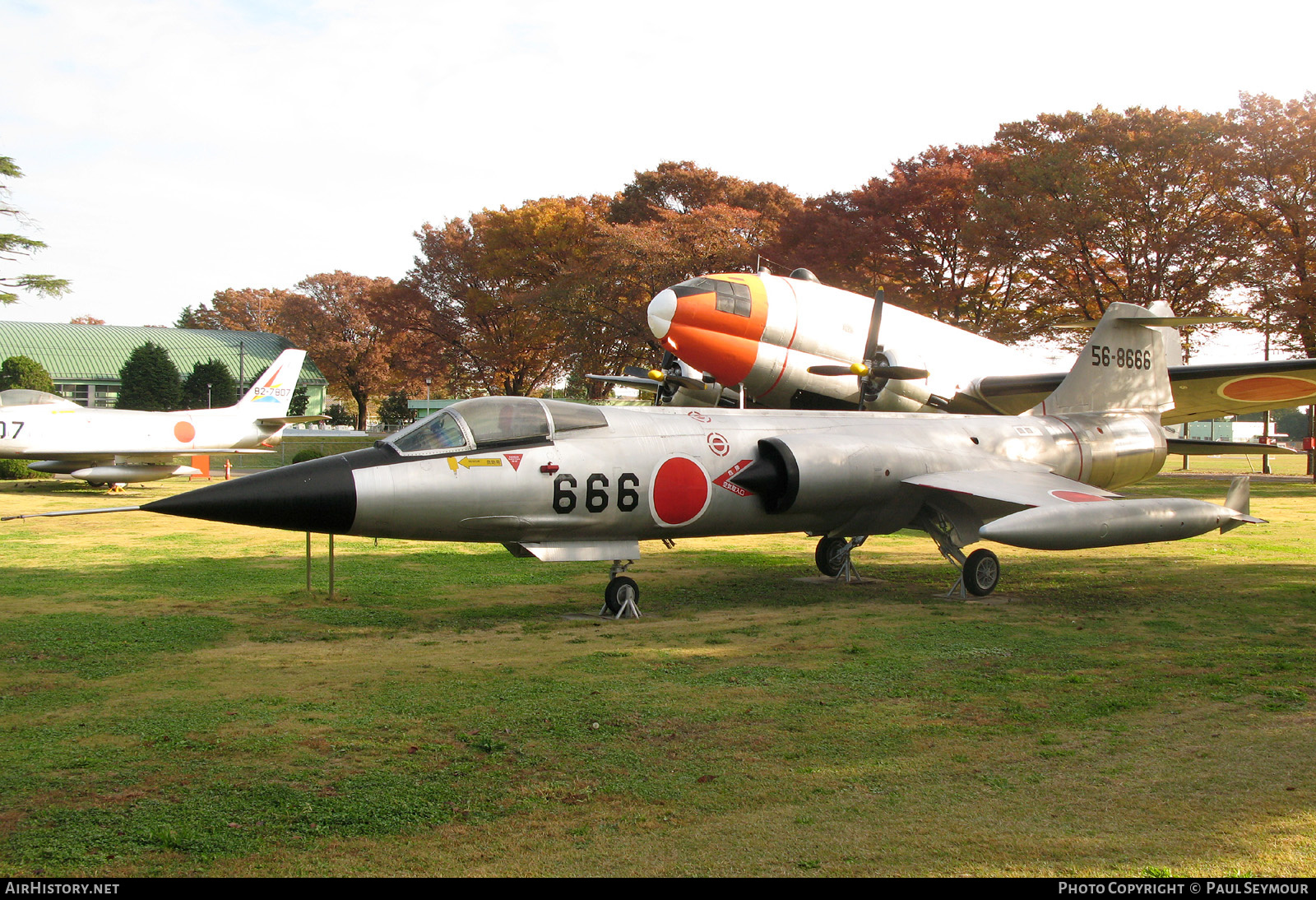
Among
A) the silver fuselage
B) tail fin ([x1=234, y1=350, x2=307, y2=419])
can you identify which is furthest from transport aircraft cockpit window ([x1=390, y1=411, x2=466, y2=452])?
tail fin ([x1=234, y1=350, x2=307, y2=419])

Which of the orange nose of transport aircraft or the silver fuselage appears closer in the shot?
the silver fuselage

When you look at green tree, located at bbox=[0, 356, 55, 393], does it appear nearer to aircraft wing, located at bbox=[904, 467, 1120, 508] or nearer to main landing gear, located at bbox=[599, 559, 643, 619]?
main landing gear, located at bbox=[599, 559, 643, 619]

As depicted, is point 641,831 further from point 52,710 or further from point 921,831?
point 52,710

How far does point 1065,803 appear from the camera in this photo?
15.1ft

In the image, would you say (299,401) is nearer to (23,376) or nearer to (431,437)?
(23,376)

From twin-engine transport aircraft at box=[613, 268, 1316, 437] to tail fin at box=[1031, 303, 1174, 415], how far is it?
50cm

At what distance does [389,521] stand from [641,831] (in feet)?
17.3

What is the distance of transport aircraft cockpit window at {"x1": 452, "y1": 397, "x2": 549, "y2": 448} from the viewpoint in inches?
366

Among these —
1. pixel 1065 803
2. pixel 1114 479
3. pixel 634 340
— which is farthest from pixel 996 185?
pixel 1065 803

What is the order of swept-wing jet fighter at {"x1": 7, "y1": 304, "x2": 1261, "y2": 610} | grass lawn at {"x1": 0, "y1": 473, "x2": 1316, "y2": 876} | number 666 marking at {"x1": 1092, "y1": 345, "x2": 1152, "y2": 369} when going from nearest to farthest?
1. grass lawn at {"x1": 0, "y1": 473, "x2": 1316, "y2": 876}
2. swept-wing jet fighter at {"x1": 7, "y1": 304, "x2": 1261, "y2": 610}
3. number 666 marking at {"x1": 1092, "y1": 345, "x2": 1152, "y2": 369}

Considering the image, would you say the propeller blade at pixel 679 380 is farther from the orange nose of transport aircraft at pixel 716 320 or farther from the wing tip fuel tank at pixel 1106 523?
the wing tip fuel tank at pixel 1106 523

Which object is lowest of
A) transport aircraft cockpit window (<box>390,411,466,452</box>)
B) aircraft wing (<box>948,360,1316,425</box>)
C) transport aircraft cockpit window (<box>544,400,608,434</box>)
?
transport aircraft cockpit window (<box>390,411,466,452</box>)

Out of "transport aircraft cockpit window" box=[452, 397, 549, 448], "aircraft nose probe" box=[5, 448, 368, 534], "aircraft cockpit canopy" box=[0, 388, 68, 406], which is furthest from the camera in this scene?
"aircraft cockpit canopy" box=[0, 388, 68, 406]

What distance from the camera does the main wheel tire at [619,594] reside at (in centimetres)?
984
